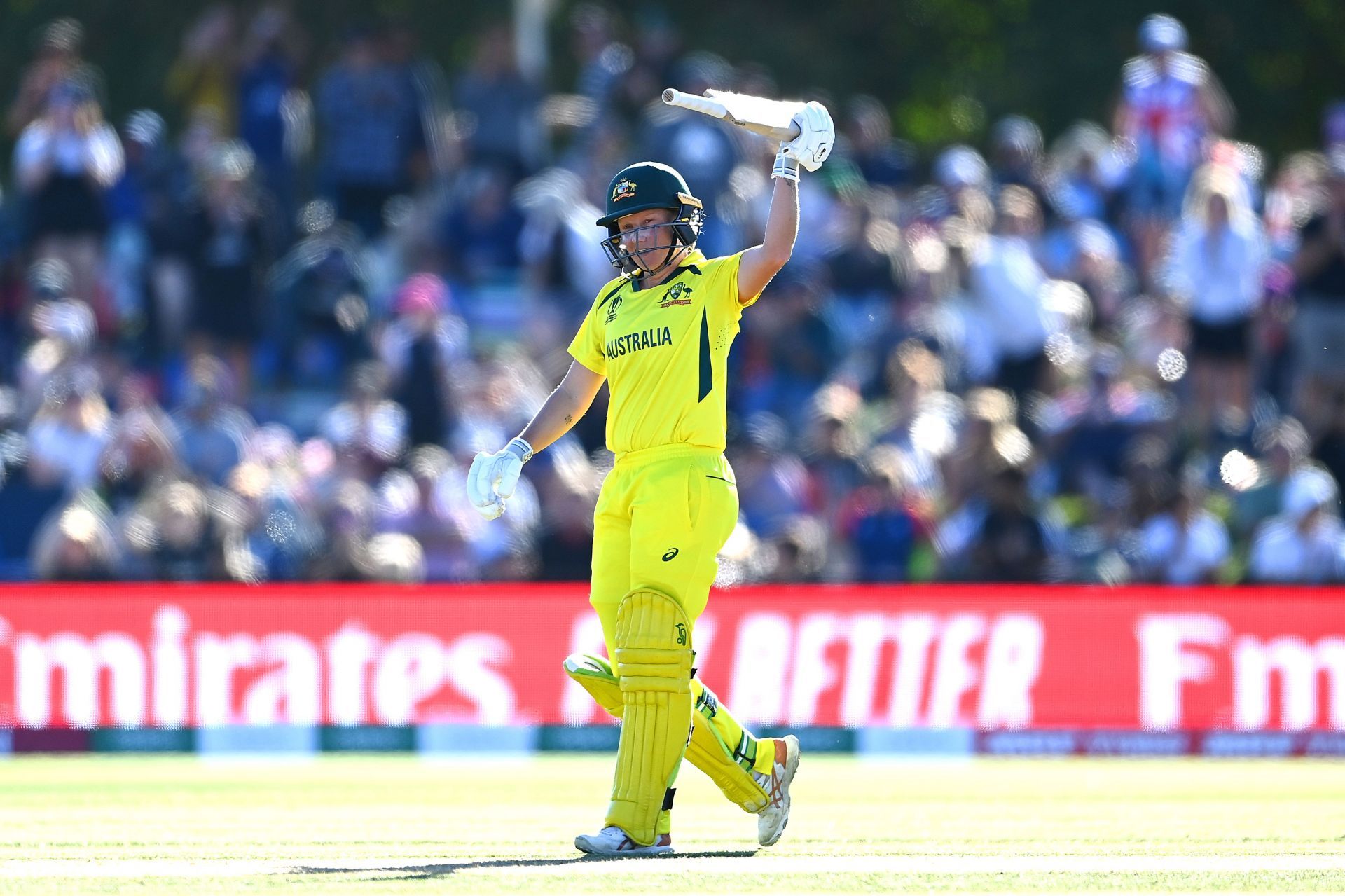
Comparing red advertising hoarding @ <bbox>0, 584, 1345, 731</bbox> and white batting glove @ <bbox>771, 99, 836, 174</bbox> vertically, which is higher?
white batting glove @ <bbox>771, 99, 836, 174</bbox>

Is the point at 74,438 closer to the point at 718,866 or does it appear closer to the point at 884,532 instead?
the point at 884,532

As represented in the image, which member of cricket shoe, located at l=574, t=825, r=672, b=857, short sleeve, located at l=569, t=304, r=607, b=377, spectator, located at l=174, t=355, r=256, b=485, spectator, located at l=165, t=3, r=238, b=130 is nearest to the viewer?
cricket shoe, located at l=574, t=825, r=672, b=857

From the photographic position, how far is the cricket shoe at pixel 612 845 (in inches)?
295

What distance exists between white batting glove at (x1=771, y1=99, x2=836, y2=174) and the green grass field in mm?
2354

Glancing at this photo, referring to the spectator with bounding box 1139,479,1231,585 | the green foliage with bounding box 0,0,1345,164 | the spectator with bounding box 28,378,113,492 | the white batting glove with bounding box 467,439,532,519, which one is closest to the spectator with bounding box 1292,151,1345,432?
the spectator with bounding box 1139,479,1231,585

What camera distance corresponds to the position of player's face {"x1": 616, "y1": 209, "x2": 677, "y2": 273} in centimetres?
782

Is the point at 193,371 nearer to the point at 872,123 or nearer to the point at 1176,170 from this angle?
the point at 872,123

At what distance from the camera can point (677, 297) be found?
7.79 meters

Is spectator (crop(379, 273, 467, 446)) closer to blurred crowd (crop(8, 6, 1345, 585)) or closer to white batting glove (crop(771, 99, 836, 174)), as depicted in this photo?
blurred crowd (crop(8, 6, 1345, 585))

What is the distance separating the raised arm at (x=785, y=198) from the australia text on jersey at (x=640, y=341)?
0.98ft

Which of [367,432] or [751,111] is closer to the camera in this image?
[751,111]

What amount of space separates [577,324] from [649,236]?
831cm

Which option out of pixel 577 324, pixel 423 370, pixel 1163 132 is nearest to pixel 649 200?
pixel 423 370

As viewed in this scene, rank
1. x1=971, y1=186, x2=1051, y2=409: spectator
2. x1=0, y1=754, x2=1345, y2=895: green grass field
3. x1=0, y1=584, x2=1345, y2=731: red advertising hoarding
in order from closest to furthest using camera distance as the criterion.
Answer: x1=0, y1=754, x2=1345, y2=895: green grass field → x1=0, y1=584, x2=1345, y2=731: red advertising hoarding → x1=971, y1=186, x2=1051, y2=409: spectator
